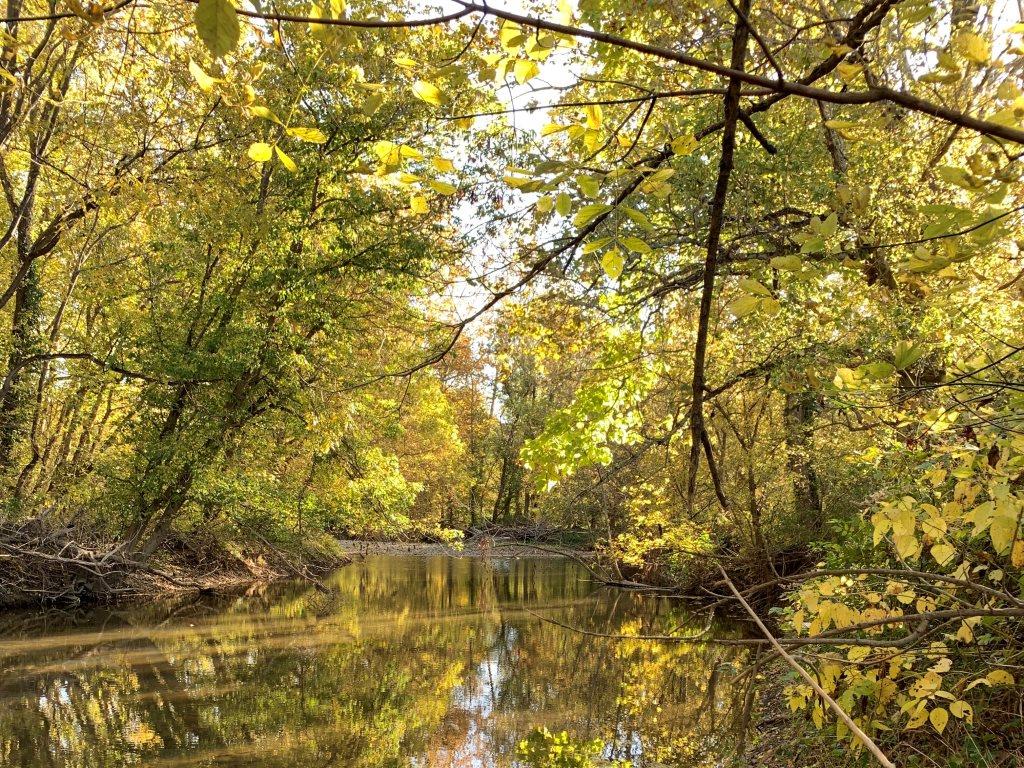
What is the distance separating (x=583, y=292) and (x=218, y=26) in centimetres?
520

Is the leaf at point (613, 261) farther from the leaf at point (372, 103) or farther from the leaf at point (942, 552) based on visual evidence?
the leaf at point (942, 552)

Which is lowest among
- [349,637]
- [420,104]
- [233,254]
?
[349,637]

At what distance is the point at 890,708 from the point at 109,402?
45.9 feet

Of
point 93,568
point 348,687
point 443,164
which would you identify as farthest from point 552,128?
point 93,568

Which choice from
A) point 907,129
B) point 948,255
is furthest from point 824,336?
point 948,255

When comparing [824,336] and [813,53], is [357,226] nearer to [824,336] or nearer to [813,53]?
[824,336]

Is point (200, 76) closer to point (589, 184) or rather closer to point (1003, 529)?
point (589, 184)

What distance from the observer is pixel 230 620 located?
12883 mm

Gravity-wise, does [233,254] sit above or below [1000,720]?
above

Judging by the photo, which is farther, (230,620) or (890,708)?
(230,620)

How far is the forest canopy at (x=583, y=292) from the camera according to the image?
175 centimetres

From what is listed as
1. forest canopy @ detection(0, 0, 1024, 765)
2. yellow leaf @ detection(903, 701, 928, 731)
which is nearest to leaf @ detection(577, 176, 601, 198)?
forest canopy @ detection(0, 0, 1024, 765)

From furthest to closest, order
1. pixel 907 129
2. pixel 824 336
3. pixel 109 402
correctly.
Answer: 1. pixel 109 402
2. pixel 824 336
3. pixel 907 129

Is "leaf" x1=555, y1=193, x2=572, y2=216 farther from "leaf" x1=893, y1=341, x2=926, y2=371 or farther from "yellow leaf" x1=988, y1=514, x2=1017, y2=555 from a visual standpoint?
"yellow leaf" x1=988, y1=514, x2=1017, y2=555
